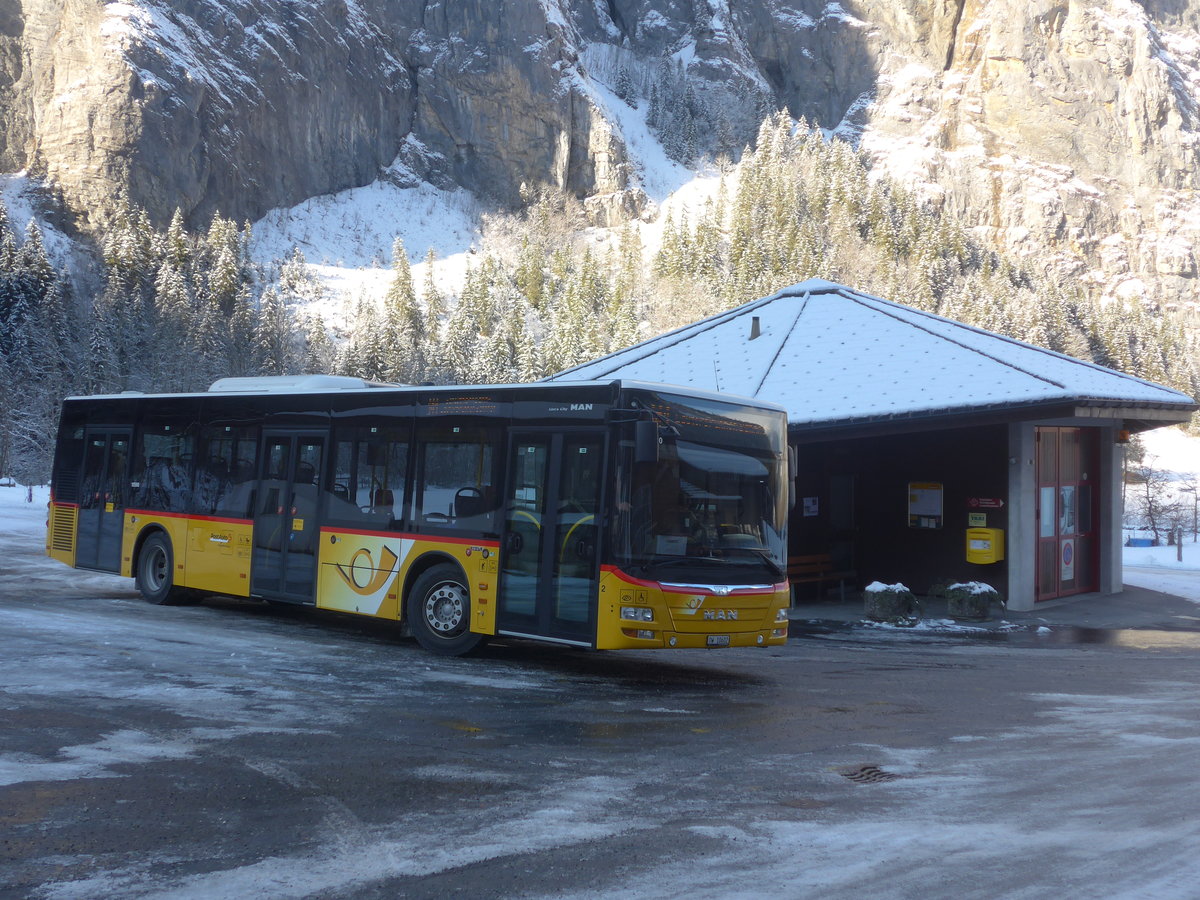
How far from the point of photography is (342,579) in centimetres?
1237

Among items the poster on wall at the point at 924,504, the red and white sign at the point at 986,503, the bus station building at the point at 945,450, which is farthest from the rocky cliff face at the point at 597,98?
the red and white sign at the point at 986,503

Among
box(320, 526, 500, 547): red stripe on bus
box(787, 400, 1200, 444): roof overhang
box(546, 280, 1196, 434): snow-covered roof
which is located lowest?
box(320, 526, 500, 547): red stripe on bus

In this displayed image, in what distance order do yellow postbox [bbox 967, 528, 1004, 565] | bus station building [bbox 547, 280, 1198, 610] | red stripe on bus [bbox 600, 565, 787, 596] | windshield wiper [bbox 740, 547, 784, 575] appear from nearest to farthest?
red stripe on bus [bbox 600, 565, 787, 596] → windshield wiper [bbox 740, 547, 784, 575] → bus station building [bbox 547, 280, 1198, 610] → yellow postbox [bbox 967, 528, 1004, 565]

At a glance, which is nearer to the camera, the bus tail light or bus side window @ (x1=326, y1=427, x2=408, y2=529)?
the bus tail light

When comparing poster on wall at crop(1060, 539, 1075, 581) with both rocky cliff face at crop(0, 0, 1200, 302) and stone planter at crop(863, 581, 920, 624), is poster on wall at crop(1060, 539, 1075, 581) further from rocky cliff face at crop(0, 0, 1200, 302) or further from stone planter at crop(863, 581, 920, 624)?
rocky cliff face at crop(0, 0, 1200, 302)

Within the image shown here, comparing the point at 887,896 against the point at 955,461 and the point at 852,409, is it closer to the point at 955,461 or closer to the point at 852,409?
the point at 852,409

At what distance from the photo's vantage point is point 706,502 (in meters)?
10.1

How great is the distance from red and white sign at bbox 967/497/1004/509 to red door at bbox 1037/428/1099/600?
2.82 ft

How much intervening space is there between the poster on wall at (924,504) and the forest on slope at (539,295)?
198 feet

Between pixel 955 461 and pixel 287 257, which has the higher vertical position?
pixel 287 257

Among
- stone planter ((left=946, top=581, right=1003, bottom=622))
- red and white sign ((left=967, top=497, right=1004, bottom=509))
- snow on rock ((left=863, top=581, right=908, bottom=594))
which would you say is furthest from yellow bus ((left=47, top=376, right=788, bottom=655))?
red and white sign ((left=967, top=497, right=1004, bottom=509))

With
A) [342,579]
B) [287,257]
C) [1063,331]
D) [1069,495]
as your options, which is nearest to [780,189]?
[1063,331]

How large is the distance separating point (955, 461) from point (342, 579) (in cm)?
1122

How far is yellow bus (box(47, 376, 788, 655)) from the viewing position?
994 centimetres
